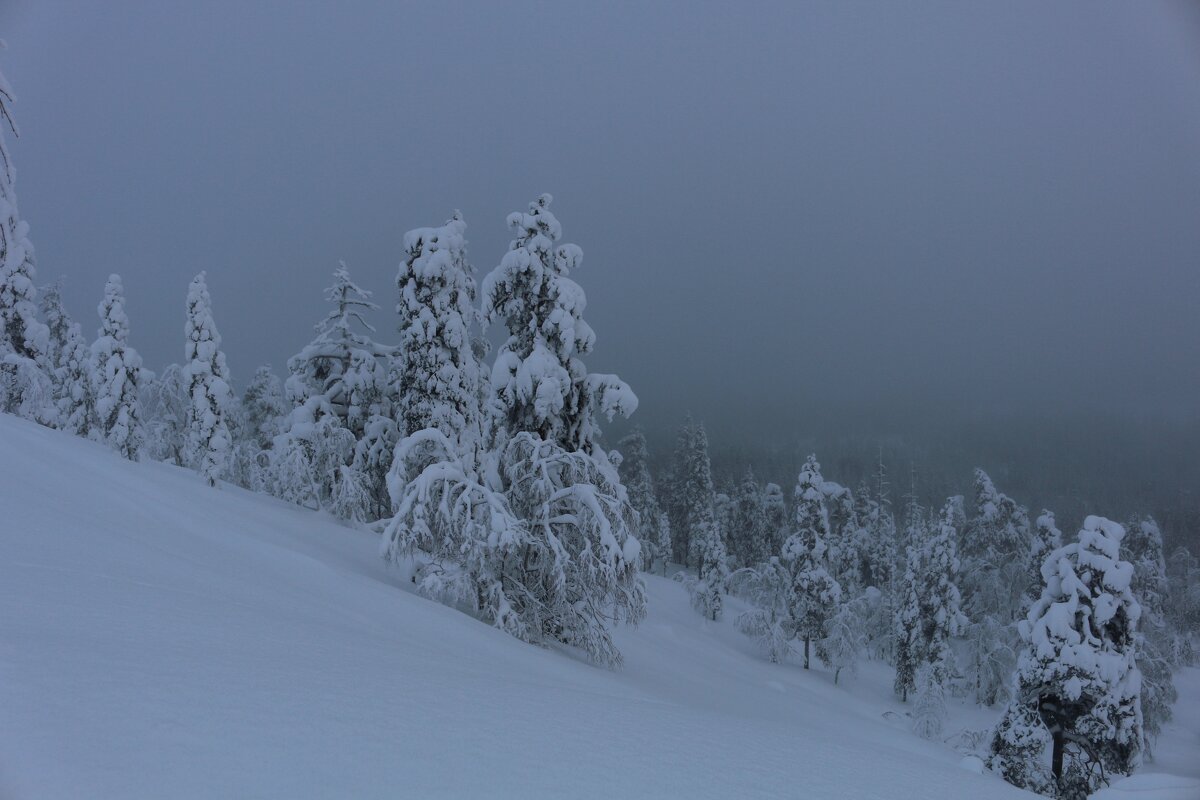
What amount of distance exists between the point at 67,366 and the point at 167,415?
6.34 meters

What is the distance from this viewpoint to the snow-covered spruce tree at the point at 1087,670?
13242 millimetres

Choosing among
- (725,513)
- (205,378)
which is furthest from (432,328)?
(725,513)

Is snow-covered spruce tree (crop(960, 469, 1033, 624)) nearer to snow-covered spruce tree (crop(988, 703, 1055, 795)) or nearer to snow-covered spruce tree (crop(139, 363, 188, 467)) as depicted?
snow-covered spruce tree (crop(988, 703, 1055, 795))

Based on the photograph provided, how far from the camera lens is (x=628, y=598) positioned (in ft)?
43.0

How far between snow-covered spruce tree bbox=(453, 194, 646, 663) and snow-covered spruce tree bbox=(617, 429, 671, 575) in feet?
143

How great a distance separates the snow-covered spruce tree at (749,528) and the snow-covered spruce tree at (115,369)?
190ft

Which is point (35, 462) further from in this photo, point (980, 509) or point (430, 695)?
point (980, 509)

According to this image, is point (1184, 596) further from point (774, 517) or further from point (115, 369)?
point (115, 369)

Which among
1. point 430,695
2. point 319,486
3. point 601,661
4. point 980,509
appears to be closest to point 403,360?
point 319,486

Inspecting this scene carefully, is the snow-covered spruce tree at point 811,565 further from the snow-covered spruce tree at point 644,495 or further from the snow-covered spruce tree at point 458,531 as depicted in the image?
the snow-covered spruce tree at point 458,531

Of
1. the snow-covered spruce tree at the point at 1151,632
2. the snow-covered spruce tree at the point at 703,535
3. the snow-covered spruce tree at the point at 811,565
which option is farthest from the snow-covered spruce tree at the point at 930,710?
the snow-covered spruce tree at the point at 703,535

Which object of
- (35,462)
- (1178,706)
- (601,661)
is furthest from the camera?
(1178,706)

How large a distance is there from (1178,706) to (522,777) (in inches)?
2129

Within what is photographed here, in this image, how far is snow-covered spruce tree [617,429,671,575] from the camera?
59.8 meters
